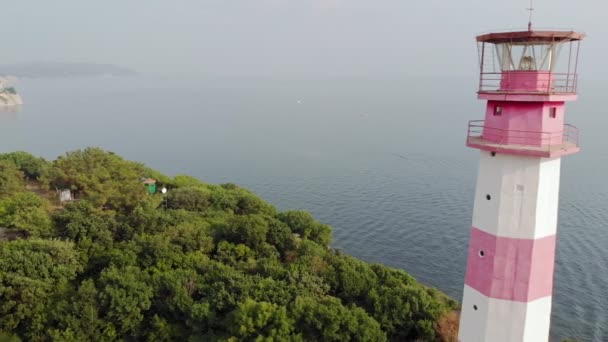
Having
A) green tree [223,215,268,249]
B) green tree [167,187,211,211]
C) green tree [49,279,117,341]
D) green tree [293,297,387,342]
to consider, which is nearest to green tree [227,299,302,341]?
green tree [293,297,387,342]

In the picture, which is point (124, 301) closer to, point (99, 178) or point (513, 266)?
point (513, 266)

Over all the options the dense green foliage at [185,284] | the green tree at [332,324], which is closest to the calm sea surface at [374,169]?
the dense green foliage at [185,284]

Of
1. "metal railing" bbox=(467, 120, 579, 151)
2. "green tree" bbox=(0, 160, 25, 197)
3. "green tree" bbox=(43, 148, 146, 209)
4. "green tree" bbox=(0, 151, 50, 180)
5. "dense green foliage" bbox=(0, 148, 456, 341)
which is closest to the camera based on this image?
"metal railing" bbox=(467, 120, 579, 151)

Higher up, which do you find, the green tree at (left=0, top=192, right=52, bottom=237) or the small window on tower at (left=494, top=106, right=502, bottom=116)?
the small window on tower at (left=494, top=106, right=502, bottom=116)

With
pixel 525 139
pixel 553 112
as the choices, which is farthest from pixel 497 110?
pixel 553 112

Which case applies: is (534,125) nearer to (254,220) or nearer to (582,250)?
(254,220)

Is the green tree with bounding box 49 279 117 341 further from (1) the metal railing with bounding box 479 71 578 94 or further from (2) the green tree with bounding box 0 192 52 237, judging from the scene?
(1) the metal railing with bounding box 479 71 578 94
